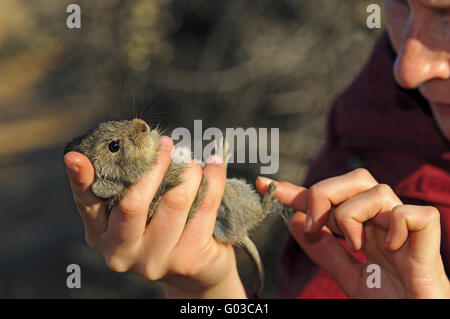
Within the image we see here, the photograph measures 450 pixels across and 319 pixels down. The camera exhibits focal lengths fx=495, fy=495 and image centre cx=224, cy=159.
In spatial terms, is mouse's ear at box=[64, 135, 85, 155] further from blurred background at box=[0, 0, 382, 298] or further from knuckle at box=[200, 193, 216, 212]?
blurred background at box=[0, 0, 382, 298]

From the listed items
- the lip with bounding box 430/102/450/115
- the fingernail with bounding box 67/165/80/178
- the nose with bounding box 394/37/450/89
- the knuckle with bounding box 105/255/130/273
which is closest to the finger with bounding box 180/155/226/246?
the knuckle with bounding box 105/255/130/273

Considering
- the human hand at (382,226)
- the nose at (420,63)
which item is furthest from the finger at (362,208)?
the nose at (420,63)

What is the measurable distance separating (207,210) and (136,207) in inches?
10.5

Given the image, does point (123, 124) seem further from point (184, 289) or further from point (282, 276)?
point (282, 276)

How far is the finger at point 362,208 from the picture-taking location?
1.51 metres

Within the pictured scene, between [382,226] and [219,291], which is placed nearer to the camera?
[382,226]

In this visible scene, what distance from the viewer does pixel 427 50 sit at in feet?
5.94

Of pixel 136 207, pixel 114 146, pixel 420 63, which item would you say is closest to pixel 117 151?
pixel 114 146

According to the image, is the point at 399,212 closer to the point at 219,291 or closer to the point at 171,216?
the point at 171,216

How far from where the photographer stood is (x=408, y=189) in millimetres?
2340

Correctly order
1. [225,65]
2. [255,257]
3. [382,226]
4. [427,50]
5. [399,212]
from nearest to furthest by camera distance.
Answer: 1. [399,212]
2. [382,226]
3. [427,50]
4. [255,257]
5. [225,65]

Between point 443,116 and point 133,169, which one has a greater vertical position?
point 443,116

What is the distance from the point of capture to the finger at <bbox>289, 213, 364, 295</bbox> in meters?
1.94

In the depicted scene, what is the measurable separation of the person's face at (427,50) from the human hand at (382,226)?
487 millimetres
